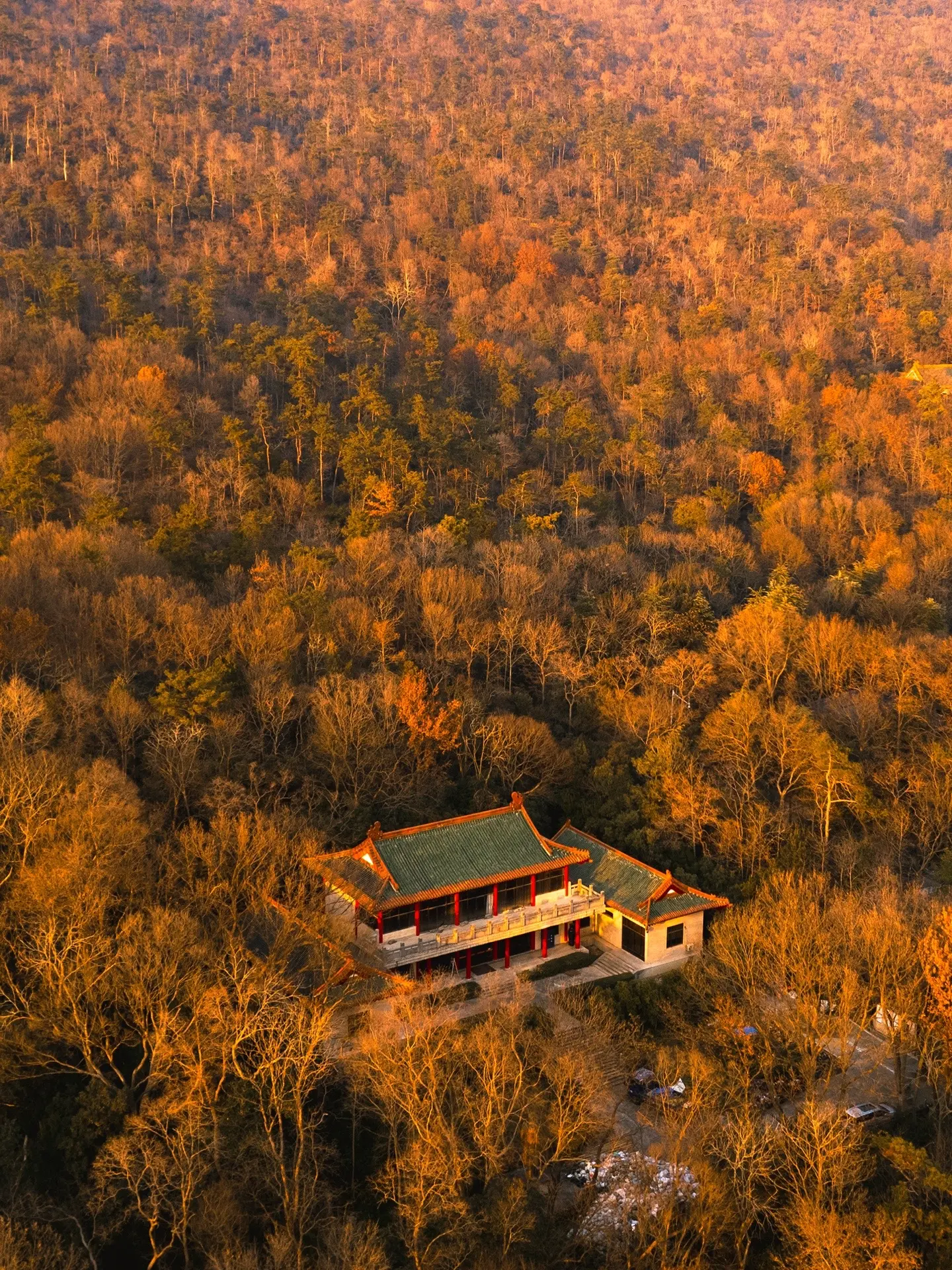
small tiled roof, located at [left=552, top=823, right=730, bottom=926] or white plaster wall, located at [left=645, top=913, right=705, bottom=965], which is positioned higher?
small tiled roof, located at [left=552, top=823, right=730, bottom=926]

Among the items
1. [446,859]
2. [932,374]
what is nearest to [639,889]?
[446,859]

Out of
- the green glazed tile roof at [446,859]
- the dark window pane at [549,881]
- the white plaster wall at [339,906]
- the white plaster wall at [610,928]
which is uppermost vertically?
the green glazed tile roof at [446,859]

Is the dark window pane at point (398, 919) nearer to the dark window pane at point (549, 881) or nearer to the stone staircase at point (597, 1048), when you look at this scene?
the dark window pane at point (549, 881)

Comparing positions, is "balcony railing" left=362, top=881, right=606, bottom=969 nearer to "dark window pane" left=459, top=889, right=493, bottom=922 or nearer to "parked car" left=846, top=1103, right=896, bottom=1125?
"dark window pane" left=459, top=889, right=493, bottom=922

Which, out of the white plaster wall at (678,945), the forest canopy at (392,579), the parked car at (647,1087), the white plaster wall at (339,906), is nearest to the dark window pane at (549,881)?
the white plaster wall at (678,945)

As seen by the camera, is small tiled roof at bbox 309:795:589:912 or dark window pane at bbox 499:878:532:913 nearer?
small tiled roof at bbox 309:795:589:912

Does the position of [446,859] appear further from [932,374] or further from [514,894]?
[932,374]

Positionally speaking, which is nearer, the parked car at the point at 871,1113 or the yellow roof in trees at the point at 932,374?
the parked car at the point at 871,1113

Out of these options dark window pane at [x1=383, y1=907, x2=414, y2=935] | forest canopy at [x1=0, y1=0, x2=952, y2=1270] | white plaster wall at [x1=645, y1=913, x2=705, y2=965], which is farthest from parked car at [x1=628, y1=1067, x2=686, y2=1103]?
dark window pane at [x1=383, y1=907, x2=414, y2=935]
